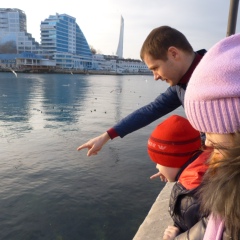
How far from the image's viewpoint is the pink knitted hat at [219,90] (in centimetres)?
106

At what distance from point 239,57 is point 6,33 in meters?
127

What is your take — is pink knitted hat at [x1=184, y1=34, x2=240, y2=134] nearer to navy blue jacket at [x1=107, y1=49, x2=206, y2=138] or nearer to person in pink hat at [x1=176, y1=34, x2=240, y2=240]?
person in pink hat at [x1=176, y1=34, x2=240, y2=240]

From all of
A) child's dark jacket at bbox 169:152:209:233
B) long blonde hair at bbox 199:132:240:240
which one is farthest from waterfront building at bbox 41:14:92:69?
long blonde hair at bbox 199:132:240:240

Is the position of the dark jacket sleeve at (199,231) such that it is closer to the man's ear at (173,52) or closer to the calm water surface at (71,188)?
the man's ear at (173,52)

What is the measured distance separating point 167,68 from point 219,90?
1156 millimetres

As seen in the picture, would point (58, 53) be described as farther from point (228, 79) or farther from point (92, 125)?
point (228, 79)

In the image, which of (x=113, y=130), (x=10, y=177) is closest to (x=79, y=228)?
(x=10, y=177)

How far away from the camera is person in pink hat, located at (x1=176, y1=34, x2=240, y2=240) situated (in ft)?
3.14

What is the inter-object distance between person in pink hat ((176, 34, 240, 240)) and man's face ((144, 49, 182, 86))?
1.00 metres

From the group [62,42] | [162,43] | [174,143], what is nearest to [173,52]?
[162,43]

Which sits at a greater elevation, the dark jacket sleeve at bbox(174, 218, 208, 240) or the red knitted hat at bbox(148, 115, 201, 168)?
the red knitted hat at bbox(148, 115, 201, 168)

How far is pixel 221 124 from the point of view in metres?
1.11

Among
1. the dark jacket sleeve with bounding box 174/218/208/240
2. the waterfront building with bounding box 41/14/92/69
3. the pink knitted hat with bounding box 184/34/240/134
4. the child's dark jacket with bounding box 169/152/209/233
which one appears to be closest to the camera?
the pink knitted hat with bounding box 184/34/240/134

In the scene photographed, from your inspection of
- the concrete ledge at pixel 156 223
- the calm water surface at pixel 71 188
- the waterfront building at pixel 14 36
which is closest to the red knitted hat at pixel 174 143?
the concrete ledge at pixel 156 223
